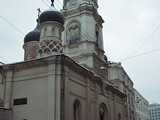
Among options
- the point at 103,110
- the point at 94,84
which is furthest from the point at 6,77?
the point at 103,110

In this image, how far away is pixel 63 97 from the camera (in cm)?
1873

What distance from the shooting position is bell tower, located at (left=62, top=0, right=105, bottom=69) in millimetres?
27375

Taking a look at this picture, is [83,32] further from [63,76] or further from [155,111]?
[155,111]

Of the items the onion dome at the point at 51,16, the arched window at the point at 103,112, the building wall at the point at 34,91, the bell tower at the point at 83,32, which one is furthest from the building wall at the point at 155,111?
the building wall at the point at 34,91

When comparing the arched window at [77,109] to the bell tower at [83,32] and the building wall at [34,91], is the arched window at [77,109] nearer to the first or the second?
the building wall at [34,91]

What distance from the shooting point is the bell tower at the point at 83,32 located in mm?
A: 27375

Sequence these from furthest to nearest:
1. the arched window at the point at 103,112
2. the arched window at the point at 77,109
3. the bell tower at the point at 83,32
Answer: the bell tower at the point at 83,32, the arched window at the point at 103,112, the arched window at the point at 77,109

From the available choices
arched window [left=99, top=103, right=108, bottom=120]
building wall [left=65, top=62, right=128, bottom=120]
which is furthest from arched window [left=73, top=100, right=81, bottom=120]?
arched window [left=99, top=103, right=108, bottom=120]

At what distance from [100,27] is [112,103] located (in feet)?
27.3

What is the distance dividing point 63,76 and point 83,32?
10163 millimetres

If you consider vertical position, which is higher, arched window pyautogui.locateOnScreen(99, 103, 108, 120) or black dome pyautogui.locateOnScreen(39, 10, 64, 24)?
black dome pyautogui.locateOnScreen(39, 10, 64, 24)

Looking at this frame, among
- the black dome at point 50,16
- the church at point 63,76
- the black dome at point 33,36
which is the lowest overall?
the church at point 63,76

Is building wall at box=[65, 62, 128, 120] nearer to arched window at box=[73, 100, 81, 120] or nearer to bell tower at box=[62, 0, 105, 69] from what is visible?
arched window at box=[73, 100, 81, 120]

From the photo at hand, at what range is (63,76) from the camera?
1923 cm
